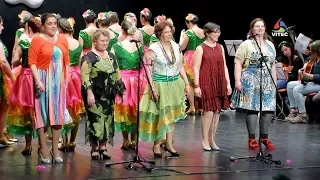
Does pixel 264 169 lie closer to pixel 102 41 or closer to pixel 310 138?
pixel 102 41

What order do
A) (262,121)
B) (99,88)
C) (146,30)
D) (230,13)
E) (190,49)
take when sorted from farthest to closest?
(230,13) < (190,49) < (146,30) < (262,121) < (99,88)

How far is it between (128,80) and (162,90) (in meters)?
0.69

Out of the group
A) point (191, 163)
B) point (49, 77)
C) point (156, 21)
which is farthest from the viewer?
point (156, 21)

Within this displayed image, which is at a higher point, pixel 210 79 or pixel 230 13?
pixel 230 13

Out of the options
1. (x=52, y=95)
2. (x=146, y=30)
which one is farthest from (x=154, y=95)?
(x=146, y=30)

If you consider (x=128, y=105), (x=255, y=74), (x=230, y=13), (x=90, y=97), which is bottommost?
(x=128, y=105)

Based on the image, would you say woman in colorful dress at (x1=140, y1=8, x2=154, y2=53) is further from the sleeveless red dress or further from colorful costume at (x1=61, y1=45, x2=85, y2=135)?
the sleeveless red dress

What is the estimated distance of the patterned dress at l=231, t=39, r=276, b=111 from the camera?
8031 mm

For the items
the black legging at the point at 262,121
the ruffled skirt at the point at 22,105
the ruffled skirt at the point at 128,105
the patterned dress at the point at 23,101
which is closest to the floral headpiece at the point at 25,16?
the patterned dress at the point at 23,101

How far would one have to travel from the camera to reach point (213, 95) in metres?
8.02

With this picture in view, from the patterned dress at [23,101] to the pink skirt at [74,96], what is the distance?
570 millimetres

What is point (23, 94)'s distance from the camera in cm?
721

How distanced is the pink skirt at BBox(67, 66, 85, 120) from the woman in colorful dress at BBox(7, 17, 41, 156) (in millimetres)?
561

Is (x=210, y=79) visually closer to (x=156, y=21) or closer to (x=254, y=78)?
(x=254, y=78)
